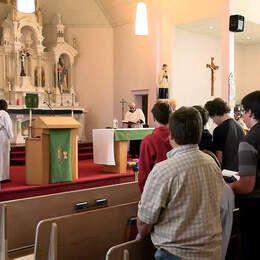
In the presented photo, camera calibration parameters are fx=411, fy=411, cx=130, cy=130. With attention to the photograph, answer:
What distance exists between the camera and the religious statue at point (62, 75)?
40.5 feet

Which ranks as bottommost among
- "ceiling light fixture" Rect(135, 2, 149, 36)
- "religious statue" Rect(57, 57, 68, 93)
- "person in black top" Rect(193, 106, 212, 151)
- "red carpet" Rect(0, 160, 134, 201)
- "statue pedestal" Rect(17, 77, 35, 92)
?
"red carpet" Rect(0, 160, 134, 201)

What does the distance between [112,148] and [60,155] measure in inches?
49.5

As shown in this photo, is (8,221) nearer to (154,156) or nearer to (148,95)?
(154,156)

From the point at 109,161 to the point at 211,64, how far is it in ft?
19.9

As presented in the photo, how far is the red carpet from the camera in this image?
5.52 metres

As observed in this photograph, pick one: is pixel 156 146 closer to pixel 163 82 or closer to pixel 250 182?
pixel 250 182

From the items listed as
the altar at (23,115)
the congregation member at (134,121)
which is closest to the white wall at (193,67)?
the congregation member at (134,121)

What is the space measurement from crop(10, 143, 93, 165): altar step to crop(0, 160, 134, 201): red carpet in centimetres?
66

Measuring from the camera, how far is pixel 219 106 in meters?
3.49

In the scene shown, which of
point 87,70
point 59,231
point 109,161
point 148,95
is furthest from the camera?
point 87,70

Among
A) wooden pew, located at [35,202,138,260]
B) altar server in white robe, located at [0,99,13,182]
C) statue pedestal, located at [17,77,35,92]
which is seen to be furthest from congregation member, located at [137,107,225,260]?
statue pedestal, located at [17,77,35,92]

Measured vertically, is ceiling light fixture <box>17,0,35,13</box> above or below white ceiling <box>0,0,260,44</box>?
below

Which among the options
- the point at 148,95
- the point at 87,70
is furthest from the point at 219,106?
the point at 87,70

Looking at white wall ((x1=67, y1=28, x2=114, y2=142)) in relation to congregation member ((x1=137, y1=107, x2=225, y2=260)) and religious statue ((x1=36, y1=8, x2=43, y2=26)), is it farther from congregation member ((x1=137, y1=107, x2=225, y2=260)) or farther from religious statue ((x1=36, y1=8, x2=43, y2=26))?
congregation member ((x1=137, y1=107, x2=225, y2=260))
